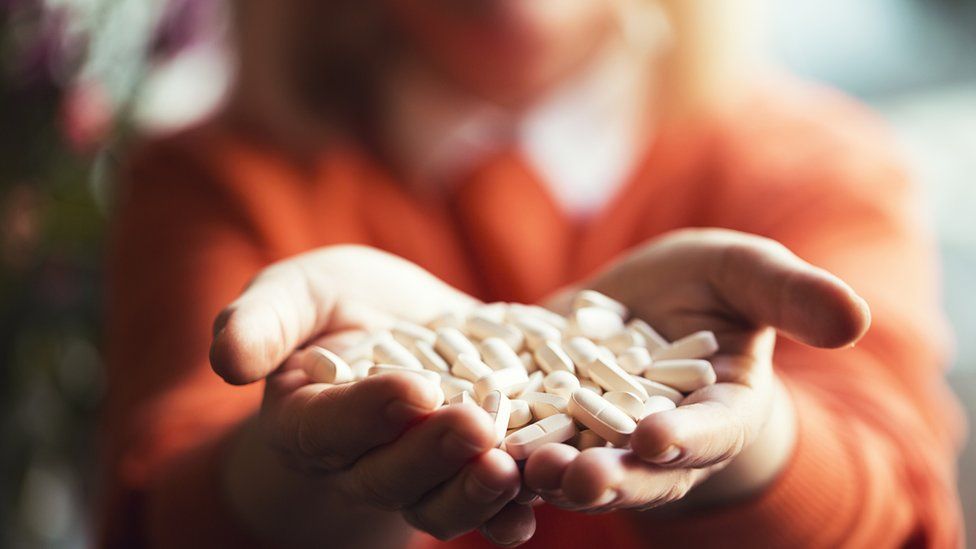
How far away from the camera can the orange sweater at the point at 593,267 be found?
44 cm

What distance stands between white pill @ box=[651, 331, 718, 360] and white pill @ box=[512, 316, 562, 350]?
0.05 meters

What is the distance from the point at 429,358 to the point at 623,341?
85 millimetres

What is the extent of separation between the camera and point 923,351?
58 cm

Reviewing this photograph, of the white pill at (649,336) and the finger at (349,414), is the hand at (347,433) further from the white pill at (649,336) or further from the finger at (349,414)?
the white pill at (649,336)

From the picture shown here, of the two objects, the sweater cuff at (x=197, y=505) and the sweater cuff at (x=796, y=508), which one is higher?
the sweater cuff at (x=796, y=508)

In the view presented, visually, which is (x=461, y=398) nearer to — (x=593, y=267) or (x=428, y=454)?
(x=428, y=454)

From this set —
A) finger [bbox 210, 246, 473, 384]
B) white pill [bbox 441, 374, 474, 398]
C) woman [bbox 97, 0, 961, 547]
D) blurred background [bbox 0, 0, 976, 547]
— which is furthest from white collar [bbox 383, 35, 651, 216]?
white pill [bbox 441, 374, 474, 398]

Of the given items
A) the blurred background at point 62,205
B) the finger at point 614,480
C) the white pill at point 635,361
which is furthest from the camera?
the blurred background at point 62,205

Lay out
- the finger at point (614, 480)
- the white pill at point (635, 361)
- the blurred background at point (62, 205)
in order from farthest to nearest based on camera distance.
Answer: the blurred background at point (62, 205), the white pill at point (635, 361), the finger at point (614, 480)

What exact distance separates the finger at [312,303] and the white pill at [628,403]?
0.41 ft

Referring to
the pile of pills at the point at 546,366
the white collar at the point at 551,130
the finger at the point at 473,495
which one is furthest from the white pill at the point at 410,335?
the white collar at the point at 551,130

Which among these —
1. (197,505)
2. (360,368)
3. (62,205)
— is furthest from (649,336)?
(62,205)

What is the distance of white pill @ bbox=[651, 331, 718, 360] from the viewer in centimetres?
35

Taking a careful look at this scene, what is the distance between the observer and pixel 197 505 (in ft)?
1.52
